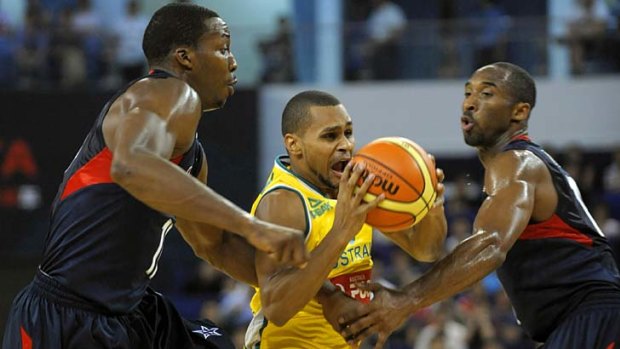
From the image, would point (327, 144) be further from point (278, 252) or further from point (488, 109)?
point (278, 252)

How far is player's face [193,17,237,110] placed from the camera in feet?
17.6

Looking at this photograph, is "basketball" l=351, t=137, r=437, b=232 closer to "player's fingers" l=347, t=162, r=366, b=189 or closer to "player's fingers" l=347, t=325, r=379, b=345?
"player's fingers" l=347, t=162, r=366, b=189

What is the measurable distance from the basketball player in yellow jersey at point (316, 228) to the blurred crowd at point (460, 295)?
551cm

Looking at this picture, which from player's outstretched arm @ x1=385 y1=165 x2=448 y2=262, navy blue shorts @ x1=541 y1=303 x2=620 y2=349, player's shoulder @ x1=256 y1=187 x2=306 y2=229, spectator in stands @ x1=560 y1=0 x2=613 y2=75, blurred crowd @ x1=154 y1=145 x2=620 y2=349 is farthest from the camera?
spectator in stands @ x1=560 y1=0 x2=613 y2=75

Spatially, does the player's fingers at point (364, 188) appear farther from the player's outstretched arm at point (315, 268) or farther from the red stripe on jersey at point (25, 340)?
the red stripe on jersey at point (25, 340)

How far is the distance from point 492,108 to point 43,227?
9701mm

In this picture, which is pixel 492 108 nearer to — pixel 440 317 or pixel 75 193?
pixel 75 193

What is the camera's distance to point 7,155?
48.3 feet

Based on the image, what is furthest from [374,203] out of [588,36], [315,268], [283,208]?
[588,36]

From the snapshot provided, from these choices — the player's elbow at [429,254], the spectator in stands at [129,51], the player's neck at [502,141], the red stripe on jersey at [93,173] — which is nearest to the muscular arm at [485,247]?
the player's elbow at [429,254]

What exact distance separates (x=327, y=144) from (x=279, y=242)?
1.30 m

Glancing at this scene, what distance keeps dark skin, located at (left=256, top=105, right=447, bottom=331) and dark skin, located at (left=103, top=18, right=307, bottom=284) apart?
51 cm

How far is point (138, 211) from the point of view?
512 cm

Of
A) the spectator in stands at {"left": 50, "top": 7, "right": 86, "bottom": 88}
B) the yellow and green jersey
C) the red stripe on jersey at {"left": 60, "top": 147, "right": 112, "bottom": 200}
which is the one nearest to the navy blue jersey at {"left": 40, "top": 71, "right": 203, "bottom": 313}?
the red stripe on jersey at {"left": 60, "top": 147, "right": 112, "bottom": 200}
